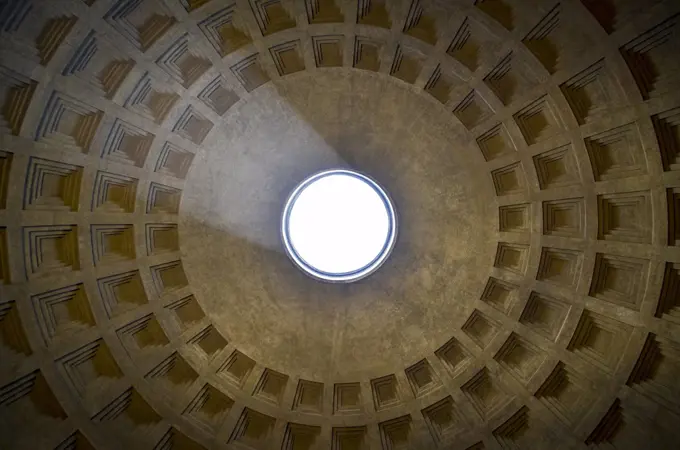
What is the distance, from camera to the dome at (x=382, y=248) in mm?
15336

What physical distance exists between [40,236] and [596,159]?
16.4 metres

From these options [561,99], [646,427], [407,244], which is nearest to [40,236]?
[407,244]

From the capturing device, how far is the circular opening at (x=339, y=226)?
20047 millimetres

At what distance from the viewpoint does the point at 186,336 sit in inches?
766

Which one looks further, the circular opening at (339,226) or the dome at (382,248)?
the circular opening at (339,226)

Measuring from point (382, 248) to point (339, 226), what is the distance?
13.7ft

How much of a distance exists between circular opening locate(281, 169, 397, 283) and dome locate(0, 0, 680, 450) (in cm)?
42

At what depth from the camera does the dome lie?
15.3 m

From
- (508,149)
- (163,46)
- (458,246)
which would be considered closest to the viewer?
(163,46)

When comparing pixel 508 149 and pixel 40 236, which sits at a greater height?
pixel 508 149

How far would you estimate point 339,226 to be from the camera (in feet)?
Result: 79.8

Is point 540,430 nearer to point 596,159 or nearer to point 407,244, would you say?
point 407,244

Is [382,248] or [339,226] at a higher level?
[339,226]

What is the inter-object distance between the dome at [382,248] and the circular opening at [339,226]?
422 mm
